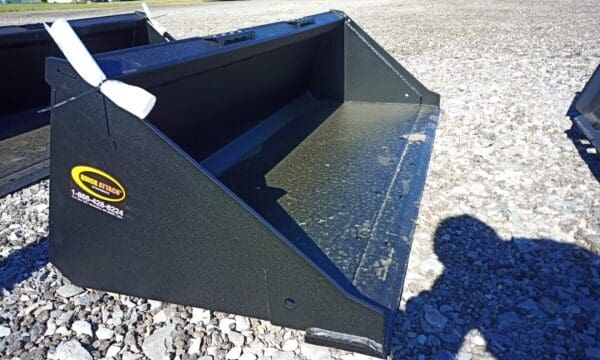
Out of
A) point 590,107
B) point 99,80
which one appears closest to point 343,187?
point 99,80

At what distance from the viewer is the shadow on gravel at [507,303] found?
5.14 ft

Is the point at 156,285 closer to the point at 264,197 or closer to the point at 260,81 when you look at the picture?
the point at 264,197

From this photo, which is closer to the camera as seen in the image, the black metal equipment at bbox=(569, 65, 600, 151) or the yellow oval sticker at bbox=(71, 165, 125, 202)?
the yellow oval sticker at bbox=(71, 165, 125, 202)

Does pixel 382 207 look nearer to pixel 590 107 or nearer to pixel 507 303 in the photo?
pixel 507 303

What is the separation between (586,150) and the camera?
323cm

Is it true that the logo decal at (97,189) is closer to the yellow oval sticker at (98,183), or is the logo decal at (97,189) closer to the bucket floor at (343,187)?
the yellow oval sticker at (98,183)

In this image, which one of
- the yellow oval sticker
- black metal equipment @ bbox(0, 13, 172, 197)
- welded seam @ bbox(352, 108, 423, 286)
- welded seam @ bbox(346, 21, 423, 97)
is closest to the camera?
the yellow oval sticker

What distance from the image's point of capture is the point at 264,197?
2.21 metres

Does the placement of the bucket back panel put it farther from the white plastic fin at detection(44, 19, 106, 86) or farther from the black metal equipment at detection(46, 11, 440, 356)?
the white plastic fin at detection(44, 19, 106, 86)

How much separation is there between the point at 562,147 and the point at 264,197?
2414 mm

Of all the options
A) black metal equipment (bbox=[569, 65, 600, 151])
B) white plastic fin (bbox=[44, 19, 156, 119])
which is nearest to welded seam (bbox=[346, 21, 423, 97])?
black metal equipment (bbox=[569, 65, 600, 151])

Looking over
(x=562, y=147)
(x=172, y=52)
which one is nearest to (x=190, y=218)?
(x=172, y=52)

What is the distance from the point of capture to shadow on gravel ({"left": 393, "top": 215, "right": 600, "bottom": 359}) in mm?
1566

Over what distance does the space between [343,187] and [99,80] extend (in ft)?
4.24
